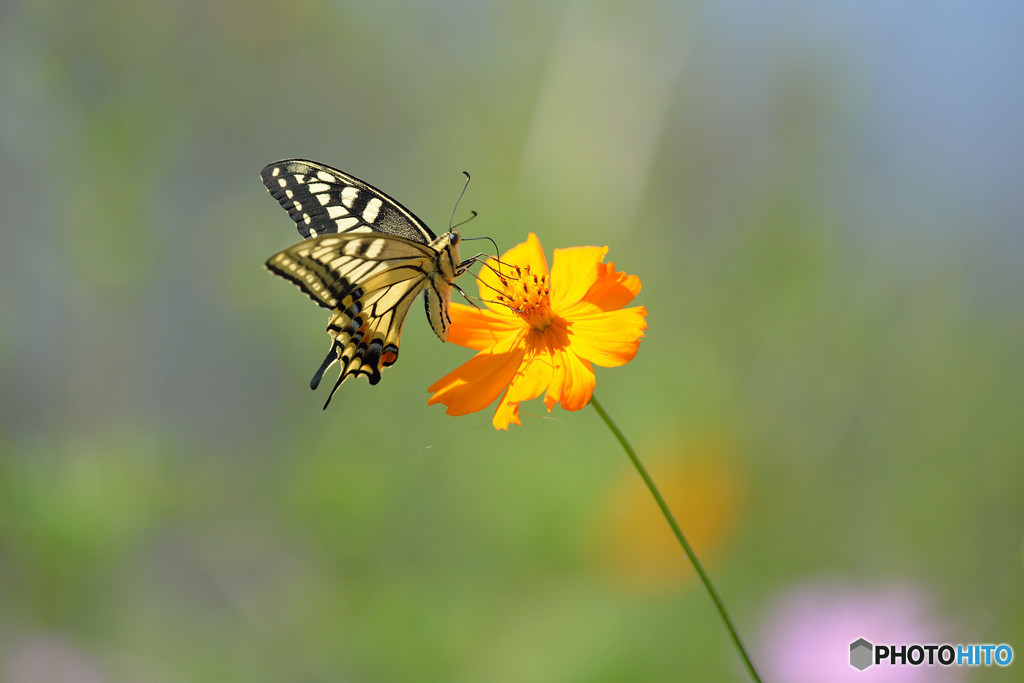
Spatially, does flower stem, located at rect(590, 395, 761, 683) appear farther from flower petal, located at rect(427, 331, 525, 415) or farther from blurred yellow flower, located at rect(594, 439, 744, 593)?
blurred yellow flower, located at rect(594, 439, 744, 593)

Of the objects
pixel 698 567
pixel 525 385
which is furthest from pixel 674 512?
pixel 698 567

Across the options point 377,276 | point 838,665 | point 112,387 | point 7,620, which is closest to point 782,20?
point 377,276

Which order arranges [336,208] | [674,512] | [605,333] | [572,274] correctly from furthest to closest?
[674,512] → [336,208] → [572,274] → [605,333]

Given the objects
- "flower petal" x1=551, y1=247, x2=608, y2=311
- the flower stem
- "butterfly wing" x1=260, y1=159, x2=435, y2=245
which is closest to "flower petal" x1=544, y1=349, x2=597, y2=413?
"flower petal" x1=551, y1=247, x2=608, y2=311

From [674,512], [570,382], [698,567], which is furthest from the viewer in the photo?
[674,512]

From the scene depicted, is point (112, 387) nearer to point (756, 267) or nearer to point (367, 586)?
point (367, 586)

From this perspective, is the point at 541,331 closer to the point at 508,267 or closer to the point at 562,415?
the point at 508,267

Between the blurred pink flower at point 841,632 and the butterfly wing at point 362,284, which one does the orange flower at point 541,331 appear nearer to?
the butterfly wing at point 362,284
